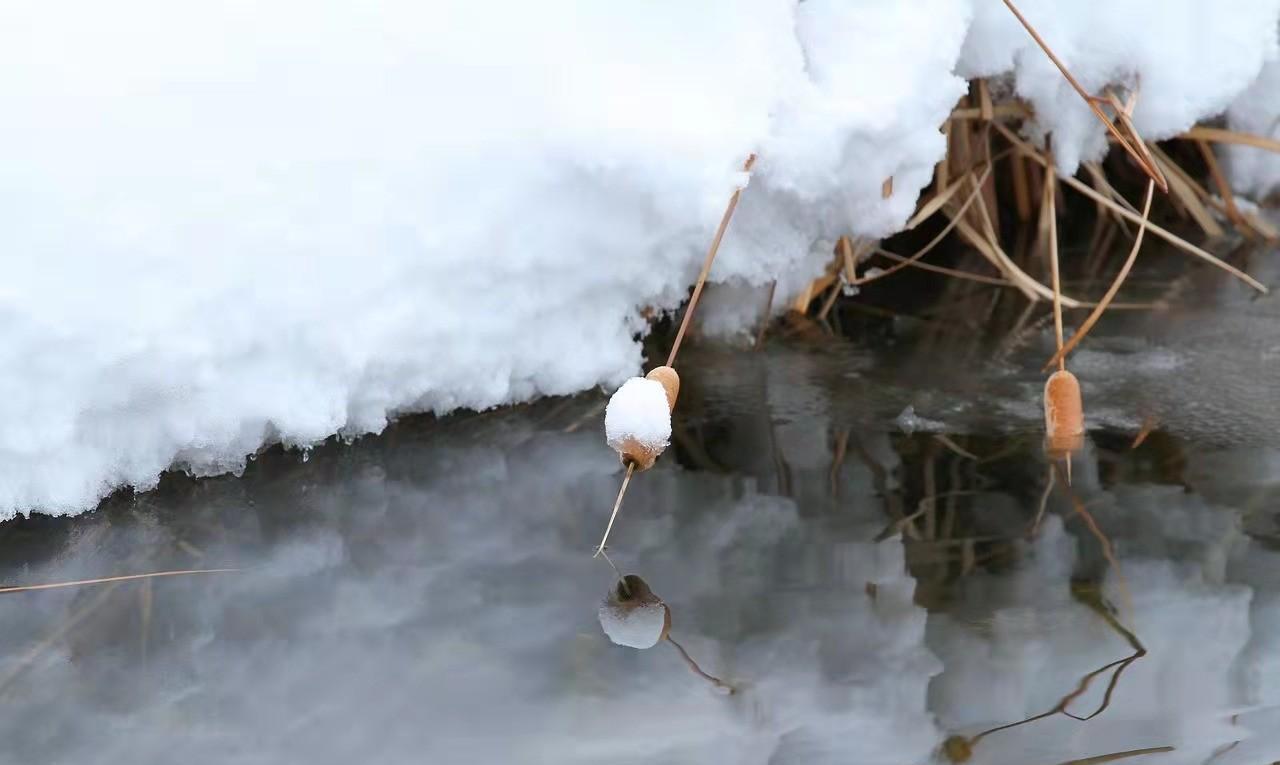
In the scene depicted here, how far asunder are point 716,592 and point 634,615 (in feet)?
0.25

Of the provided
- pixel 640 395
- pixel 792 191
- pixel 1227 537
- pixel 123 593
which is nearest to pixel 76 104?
pixel 123 593

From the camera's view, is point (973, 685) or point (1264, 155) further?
point (1264, 155)

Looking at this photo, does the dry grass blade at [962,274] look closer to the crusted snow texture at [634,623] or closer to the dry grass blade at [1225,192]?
the dry grass blade at [1225,192]

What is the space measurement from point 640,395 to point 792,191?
1.64 ft

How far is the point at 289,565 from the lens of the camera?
3.80 feet

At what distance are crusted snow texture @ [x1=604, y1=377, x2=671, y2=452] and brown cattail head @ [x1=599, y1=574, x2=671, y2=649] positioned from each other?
115 mm

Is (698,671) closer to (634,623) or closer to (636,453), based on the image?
(634,623)

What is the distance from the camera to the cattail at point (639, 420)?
110 cm

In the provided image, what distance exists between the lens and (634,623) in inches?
41.7

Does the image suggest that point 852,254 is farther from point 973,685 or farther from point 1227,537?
point 973,685

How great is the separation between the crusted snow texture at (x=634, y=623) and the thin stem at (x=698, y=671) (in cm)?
2

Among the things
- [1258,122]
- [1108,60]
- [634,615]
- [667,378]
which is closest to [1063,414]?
[667,378]

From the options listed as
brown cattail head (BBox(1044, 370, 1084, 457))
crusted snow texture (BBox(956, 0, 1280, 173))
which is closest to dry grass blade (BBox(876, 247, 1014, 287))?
crusted snow texture (BBox(956, 0, 1280, 173))

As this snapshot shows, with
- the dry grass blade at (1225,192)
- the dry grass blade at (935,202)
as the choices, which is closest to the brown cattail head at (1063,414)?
the dry grass blade at (935,202)
